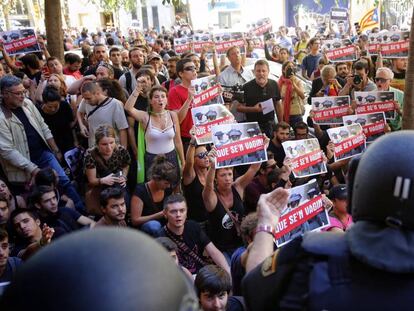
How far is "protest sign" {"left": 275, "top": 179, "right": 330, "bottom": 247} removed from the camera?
348cm

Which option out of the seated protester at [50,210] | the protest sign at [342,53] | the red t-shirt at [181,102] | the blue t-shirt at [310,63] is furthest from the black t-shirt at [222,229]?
the blue t-shirt at [310,63]

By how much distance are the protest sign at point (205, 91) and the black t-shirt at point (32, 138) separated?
1.62 meters

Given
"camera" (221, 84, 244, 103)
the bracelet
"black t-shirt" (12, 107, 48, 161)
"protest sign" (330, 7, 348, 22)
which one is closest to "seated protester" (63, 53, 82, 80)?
"camera" (221, 84, 244, 103)

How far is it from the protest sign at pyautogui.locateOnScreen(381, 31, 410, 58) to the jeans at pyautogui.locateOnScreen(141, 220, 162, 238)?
16.9 ft

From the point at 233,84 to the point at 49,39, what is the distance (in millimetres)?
3344

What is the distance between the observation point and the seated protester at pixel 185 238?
3.86 meters

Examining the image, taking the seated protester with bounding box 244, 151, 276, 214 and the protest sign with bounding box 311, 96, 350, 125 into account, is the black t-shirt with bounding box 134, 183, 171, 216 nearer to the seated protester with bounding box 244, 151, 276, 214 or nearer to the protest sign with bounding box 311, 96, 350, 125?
the seated protester with bounding box 244, 151, 276, 214

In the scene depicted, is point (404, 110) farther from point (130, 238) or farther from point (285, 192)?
point (130, 238)

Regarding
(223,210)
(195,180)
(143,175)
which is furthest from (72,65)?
(223,210)

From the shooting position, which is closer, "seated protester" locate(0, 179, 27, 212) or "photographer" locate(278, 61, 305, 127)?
"seated protester" locate(0, 179, 27, 212)

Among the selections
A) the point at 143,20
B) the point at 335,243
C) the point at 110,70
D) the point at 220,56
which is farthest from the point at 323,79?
the point at 143,20

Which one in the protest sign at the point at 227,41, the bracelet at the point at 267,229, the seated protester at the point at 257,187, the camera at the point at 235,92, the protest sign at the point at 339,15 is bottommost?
the seated protester at the point at 257,187

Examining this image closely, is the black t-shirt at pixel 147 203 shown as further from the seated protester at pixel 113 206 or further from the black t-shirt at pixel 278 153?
the black t-shirt at pixel 278 153

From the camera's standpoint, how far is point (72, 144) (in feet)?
19.4
